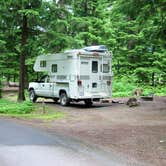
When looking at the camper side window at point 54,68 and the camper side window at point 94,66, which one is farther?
the camper side window at point 54,68

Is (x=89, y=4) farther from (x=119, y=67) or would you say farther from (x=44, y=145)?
(x=44, y=145)

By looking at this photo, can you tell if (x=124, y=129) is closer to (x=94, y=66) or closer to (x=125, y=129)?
(x=125, y=129)

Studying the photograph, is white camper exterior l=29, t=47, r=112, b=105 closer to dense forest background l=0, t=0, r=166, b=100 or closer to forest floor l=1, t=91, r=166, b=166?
dense forest background l=0, t=0, r=166, b=100

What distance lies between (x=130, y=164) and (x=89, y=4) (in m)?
27.7

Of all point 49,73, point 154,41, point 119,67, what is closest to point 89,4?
point 119,67

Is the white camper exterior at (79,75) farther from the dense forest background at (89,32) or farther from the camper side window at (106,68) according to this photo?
the dense forest background at (89,32)

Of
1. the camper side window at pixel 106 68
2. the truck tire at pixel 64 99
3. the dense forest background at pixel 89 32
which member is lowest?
the truck tire at pixel 64 99

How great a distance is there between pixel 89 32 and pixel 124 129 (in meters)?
21.6

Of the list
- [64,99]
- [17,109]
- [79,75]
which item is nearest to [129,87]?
[64,99]

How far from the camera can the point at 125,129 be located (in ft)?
43.5

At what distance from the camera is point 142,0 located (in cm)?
1706

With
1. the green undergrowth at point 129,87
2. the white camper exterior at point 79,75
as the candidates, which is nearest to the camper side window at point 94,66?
the white camper exterior at point 79,75

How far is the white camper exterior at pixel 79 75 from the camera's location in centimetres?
2136

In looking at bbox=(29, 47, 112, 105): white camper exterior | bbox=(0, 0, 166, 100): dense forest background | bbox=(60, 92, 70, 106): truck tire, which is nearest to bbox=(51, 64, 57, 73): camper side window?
bbox=(29, 47, 112, 105): white camper exterior
